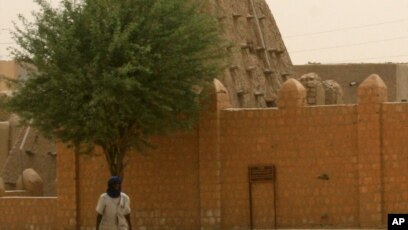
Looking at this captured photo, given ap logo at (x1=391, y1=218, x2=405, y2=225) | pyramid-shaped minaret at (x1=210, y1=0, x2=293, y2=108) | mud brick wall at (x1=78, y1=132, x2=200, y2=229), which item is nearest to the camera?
ap logo at (x1=391, y1=218, x2=405, y2=225)

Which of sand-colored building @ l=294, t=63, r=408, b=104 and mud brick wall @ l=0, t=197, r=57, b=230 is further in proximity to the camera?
sand-colored building @ l=294, t=63, r=408, b=104

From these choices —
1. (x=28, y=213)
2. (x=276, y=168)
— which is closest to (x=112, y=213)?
(x=276, y=168)

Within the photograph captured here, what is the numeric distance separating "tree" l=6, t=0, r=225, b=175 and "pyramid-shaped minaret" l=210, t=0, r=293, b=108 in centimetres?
351

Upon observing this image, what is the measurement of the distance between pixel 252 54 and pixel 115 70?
10145 millimetres

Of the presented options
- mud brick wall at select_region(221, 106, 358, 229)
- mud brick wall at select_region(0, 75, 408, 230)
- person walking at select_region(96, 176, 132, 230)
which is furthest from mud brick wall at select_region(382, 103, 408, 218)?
person walking at select_region(96, 176, 132, 230)

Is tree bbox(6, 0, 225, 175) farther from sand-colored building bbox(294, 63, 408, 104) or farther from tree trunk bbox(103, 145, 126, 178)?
sand-colored building bbox(294, 63, 408, 104)

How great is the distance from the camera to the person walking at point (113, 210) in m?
19.9

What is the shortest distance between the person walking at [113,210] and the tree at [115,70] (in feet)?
23.0

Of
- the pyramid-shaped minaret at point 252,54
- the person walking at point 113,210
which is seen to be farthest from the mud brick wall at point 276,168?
the person walking at point 113,210

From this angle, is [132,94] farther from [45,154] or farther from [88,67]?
[45,154]

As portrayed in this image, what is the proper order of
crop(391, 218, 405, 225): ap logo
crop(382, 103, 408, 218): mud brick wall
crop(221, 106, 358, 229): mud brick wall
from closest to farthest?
crop(391, 218, 405, 225): ap logo → crop(382, 103, 408, 218): mud brick wall → crop(221, 106, 358, 229): mud brick wall

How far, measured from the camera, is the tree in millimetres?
27219

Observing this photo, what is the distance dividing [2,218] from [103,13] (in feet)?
22.3

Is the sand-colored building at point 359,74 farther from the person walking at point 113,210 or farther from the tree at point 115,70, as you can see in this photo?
the person walking at point 113,210
